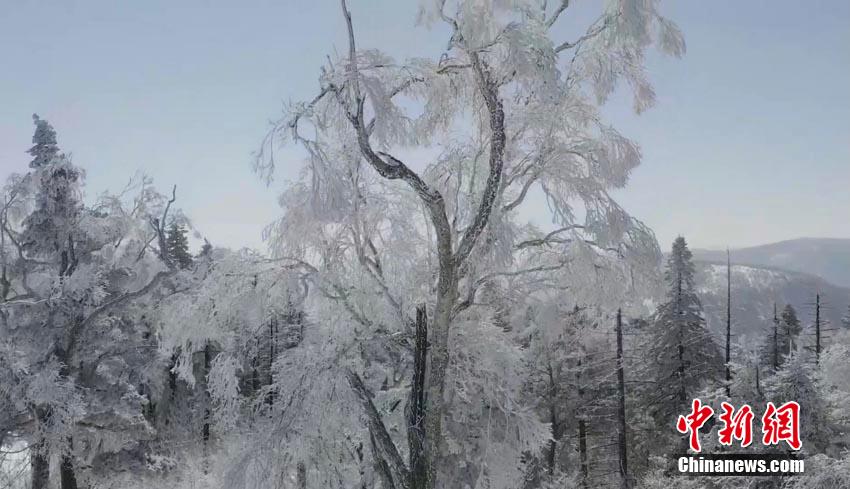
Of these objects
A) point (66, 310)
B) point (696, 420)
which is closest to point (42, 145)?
point (66, 310)

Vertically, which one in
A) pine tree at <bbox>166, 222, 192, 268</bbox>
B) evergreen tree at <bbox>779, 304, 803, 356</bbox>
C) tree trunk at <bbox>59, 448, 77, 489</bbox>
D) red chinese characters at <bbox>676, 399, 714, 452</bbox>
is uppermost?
pine tree at <bbox>166, 222, 192, 268</bbox>

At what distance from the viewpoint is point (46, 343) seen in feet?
49.0

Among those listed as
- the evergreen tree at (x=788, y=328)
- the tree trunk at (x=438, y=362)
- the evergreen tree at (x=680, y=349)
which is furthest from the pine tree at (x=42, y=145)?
the evergreen tree at (x=788, y=328)

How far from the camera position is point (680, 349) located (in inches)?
996

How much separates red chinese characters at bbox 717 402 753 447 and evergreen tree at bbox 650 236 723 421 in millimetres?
10353

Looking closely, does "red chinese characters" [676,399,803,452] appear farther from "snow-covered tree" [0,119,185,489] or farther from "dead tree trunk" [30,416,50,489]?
"dead tree trunk" [30,416,50,489]

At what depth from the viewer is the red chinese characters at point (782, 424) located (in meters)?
12.6

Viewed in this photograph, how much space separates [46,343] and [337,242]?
36.0 ft

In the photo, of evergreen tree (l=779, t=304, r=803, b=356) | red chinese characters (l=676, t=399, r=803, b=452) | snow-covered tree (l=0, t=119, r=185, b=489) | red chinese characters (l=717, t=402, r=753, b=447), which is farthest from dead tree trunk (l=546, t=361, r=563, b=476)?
evergreen tree (l=779, t=304, r=803, b=356)

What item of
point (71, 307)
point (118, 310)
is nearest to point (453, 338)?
point (71, 307)

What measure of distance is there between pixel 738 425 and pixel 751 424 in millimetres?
277

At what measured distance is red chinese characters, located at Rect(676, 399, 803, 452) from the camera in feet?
41.8

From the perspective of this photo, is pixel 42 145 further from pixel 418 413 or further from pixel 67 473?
pixel 418 413

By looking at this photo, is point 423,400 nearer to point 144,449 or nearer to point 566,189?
point 566,189
